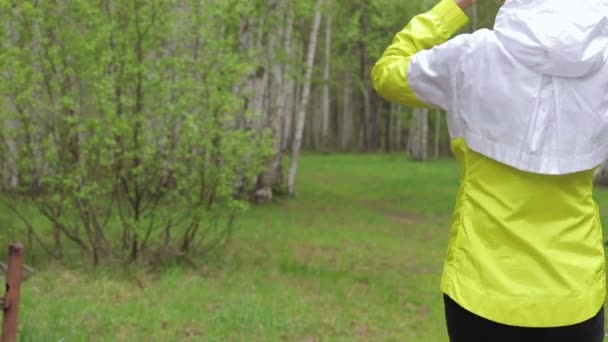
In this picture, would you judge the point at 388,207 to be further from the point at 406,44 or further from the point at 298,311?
the point at 406,44

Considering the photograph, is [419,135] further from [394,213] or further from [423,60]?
[423,60]

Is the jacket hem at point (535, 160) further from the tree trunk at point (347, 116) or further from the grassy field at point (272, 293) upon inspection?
the tree trunk at point (347, 116)

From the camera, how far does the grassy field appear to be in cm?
678

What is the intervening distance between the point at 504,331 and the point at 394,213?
1538cm

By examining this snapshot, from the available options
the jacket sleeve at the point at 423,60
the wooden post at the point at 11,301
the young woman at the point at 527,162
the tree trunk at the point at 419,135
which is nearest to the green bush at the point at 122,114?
the wooden post at the point at 11,301

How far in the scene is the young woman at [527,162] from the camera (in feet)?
7.17

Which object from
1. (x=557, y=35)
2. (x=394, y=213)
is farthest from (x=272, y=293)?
(x=394, y=213)

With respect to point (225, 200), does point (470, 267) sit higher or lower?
higher

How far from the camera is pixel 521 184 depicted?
2.25 meters

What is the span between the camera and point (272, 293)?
8328 millimetres

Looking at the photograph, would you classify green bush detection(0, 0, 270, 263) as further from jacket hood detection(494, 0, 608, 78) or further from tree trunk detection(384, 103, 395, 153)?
tree trunk detection(384, 103, 395, 153)

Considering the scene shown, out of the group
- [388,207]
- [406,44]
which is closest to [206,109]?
[406,44]

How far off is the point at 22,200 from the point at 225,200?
226 centimetres

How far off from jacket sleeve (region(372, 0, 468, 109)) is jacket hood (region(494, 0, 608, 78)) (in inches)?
5.9
